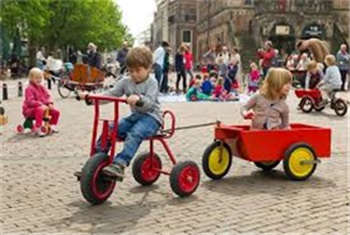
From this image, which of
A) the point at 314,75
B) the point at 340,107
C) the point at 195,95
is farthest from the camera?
the point at 195,95

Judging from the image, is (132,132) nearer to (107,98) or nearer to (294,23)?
(107,98)

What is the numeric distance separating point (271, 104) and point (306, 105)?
31.3 feet

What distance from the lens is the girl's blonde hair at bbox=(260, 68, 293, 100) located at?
7.96m

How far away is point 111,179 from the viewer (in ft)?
21.4

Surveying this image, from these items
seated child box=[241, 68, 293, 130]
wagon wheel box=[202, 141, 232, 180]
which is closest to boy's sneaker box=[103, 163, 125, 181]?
wagon wheel box=[202, 141, 232, 180]

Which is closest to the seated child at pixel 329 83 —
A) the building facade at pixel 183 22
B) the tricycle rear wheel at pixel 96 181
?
the tricycle rear wheel at pixel 96 181

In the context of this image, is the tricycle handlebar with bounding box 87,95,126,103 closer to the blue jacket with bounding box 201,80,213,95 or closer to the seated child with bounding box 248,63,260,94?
the blue jacket with bounding box 201,80,213,95

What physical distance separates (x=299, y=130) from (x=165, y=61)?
17.1m

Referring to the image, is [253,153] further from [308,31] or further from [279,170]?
[308,31]

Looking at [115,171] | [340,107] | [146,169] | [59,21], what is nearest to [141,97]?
[115,171]

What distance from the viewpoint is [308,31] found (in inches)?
2356

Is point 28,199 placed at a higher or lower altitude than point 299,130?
lower

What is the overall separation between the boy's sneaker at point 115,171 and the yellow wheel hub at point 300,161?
2.27 meters

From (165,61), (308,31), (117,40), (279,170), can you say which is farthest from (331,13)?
(279,170)
